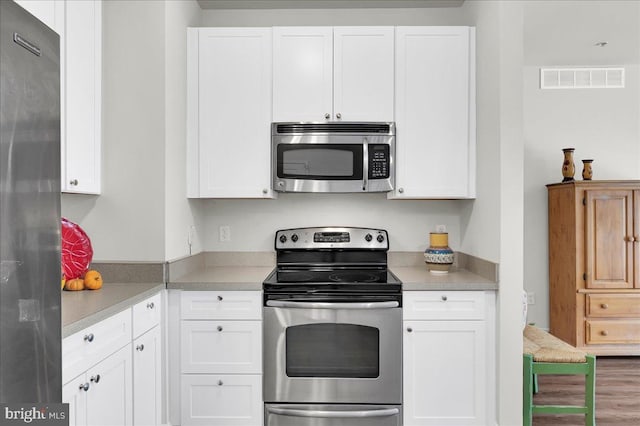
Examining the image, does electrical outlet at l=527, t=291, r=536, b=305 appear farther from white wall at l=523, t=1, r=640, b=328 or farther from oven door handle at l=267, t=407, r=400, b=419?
oven door handle at l=267, t=407, r=400, b=419

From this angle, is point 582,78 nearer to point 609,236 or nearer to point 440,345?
point 609,236

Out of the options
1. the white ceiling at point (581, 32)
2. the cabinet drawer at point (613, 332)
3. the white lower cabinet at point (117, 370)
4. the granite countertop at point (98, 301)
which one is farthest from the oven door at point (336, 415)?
the white ceiling at point (581, 32)

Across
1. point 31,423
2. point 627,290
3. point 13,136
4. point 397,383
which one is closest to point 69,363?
point 31,423

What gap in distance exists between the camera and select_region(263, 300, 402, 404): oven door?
258cm

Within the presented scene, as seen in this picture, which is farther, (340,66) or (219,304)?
(340,66)

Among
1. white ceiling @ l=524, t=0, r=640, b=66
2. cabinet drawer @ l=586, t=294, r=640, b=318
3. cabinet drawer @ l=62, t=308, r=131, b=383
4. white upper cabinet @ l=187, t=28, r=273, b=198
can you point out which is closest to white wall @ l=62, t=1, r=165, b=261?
white upper cabinet @ l=187, t=28, r=273, b=198

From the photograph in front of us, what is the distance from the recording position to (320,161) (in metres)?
3.02

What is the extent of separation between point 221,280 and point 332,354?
717 mm

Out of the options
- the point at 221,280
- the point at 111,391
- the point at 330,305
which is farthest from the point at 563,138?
the point at 111,391

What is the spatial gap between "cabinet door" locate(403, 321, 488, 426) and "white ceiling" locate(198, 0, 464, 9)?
204cm

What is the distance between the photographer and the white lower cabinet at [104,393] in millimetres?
1643

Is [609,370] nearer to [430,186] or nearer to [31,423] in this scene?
[430,186]

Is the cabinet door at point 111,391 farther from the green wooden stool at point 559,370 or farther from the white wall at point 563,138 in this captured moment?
the white wall at point 563,138

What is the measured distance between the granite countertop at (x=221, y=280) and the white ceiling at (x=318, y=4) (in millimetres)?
1737
